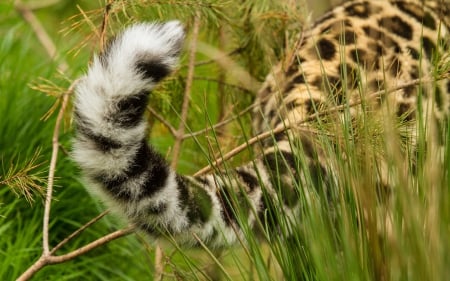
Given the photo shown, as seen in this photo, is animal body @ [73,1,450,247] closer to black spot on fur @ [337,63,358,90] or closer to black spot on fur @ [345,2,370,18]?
black spot on fur @ [337,63,358,90]

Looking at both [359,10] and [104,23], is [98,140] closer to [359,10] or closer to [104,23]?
[104,23]

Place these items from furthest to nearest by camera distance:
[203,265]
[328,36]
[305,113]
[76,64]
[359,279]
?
[76,64], [328,36], [305,113], [203,265], [359,279]

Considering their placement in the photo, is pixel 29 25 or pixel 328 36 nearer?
pixel 328 36

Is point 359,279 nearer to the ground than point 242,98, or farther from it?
farther from it

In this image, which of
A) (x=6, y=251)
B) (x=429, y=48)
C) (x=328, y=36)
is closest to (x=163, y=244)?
(x=6, y=251)

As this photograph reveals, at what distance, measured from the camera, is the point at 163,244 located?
2236 millimetres

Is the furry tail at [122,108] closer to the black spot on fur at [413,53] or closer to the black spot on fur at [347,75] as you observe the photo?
the black spot on fur at [347,75]

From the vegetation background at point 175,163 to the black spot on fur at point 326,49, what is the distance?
0.59 ft

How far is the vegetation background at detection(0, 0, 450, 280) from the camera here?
5.87 feet

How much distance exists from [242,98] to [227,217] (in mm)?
1399

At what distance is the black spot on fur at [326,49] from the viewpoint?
2910 millimetres

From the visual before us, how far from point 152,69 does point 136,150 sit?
0.58 ft

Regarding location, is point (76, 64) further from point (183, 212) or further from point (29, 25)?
point (183, 212)

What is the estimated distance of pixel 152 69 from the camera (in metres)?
2.00
